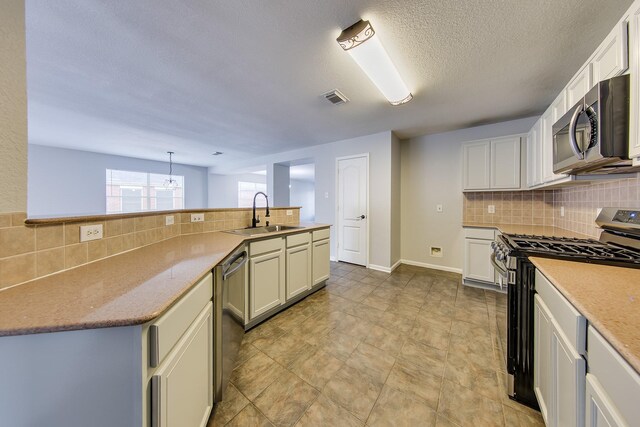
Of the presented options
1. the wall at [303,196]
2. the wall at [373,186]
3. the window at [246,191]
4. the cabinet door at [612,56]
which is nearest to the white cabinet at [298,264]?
the wall at [373,186]

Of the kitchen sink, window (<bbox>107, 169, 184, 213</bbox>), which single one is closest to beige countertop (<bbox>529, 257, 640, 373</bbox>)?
the kitchen sink

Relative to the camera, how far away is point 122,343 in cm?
61

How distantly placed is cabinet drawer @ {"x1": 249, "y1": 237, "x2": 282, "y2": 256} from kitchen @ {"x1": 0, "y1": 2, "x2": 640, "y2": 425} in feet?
2.15

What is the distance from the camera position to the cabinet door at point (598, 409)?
0.55m

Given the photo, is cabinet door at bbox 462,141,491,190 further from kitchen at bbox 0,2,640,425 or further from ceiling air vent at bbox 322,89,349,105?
ceiling air vent at bbox 322,89,349,105

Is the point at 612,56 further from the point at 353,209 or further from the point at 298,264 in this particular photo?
the point at 353,209

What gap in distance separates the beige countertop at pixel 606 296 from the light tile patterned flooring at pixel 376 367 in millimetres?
855

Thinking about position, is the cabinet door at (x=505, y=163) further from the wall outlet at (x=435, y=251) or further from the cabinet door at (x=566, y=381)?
the cabinet door at (x=566, y=381)

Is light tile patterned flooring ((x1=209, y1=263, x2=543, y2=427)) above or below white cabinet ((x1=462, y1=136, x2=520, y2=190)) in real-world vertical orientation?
below

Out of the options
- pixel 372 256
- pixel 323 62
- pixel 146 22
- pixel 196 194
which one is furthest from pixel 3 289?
pixel 196 194

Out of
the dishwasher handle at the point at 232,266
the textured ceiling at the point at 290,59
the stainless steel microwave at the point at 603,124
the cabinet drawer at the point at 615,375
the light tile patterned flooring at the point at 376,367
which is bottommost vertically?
the light tile patterned flooring at the point at 376,367

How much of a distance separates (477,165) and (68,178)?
825 centimetres

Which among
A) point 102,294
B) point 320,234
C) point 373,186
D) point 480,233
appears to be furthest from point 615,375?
point 373,186

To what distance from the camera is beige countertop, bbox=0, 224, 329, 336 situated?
0.59 m
